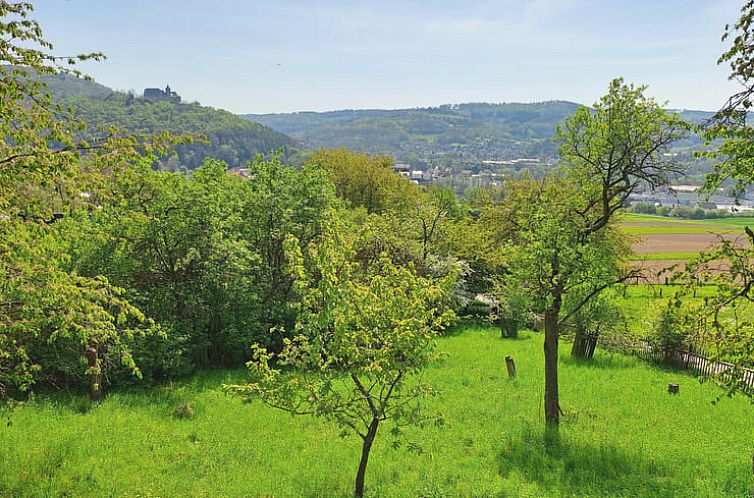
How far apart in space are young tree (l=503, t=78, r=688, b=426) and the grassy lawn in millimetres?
2113

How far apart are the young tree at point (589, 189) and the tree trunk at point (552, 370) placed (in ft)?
0.09

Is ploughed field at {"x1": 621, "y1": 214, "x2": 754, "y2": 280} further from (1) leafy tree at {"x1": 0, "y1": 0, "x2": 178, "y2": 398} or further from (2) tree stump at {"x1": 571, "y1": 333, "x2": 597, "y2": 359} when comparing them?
(1) leafy tree at {"x1": 0, "y1": 0, "x2": 178, "y2": 398}

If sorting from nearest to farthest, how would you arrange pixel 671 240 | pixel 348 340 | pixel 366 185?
pixel 348 340
pixel 366 185
pixel 671 240

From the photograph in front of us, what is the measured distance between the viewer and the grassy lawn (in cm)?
987

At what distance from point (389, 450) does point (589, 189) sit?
9.16 meters

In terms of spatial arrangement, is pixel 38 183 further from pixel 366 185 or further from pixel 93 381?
pixel 366 185

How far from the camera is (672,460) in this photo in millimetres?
11477

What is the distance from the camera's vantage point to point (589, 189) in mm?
13789

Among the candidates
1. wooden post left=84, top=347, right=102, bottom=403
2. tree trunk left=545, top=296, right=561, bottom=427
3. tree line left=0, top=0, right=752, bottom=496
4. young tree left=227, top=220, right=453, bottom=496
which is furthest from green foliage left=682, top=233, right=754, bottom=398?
wooden post left=84, top=347, right=102, bottom=403

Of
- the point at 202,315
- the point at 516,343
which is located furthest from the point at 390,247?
the point at 202,315

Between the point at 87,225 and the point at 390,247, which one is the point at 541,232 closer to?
the point at 87,225

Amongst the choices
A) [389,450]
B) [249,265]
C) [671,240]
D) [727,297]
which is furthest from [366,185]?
[671,240]

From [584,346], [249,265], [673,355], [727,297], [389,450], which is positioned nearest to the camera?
[727,297]

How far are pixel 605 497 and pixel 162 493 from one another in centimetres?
900
